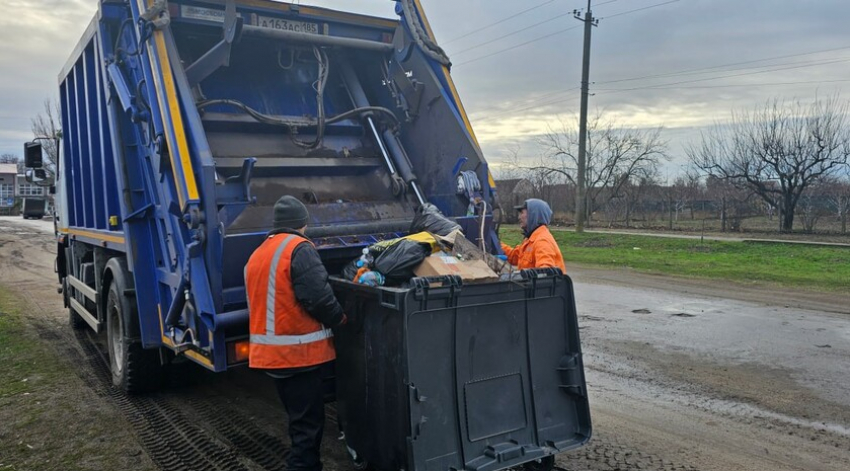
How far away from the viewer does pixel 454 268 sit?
11.1 ft

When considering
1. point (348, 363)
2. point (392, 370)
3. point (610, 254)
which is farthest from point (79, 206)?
point (610, 254)

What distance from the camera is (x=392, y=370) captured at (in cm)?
294

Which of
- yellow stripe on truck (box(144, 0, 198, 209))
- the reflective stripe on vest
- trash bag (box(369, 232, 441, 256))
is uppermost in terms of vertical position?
yellow stripe on truck (box(144, 0, 198, 209))

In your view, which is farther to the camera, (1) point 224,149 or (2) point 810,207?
(2) point 810,207

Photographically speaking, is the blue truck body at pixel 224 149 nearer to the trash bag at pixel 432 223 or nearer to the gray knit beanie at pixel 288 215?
the trash bag at pixel 432 223

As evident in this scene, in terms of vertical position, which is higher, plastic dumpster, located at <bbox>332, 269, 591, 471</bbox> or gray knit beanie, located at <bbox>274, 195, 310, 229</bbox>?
gray knit beanie, located at <bbox>274, 195, 310, 229</bbox>

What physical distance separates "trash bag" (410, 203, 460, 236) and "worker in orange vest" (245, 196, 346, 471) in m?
1.10

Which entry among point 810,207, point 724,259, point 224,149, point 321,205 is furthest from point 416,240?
point 810,207

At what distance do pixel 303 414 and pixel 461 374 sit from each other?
836mm

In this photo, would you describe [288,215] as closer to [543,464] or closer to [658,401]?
[543,464]

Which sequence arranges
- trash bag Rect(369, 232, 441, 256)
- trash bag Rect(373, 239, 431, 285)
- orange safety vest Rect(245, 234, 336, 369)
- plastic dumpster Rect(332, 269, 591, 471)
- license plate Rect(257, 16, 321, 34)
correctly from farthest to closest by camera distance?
license plate Rect(257, 16, 321, 34) < trash bag Rect(369, 232, 441, 256) < trash bag Rect(373, 239, 431, 285) < orange safety vest Rect(245, 234, 336, 369) < plastic dumpster Rect(332, 269, 591, 471)

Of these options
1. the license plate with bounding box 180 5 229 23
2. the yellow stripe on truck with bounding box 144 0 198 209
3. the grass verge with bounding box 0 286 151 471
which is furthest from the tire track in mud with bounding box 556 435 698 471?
the license plate with bounding box 180 5 229 23

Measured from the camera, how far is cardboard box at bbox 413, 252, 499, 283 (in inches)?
129

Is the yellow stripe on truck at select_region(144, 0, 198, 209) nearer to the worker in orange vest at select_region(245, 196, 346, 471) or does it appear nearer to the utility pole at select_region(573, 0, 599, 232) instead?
the worker in orange vest at select_region(245, 196, 346, 471)
